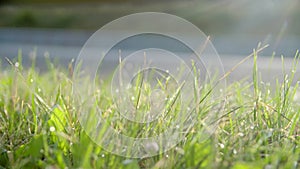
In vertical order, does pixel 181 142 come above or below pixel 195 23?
below

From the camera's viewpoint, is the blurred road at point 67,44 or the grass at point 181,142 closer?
the grass at point 181,142

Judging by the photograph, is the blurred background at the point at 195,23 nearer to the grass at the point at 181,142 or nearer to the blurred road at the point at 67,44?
the blurred road at the point at 67,44

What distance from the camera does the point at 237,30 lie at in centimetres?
1603

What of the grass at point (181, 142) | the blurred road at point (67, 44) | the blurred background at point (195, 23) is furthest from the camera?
the blurred background at point (195, 23)

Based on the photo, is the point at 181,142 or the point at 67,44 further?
the point at 67,44

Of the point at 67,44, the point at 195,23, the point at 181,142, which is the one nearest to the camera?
the point at 181,142

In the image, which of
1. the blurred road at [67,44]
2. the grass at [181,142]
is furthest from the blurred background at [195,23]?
the grass at [181,142]

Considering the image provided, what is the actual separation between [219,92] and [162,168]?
89 cm

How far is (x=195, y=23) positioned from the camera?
54.1ft

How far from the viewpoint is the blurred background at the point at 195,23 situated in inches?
561

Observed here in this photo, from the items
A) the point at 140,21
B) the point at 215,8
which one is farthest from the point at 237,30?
the point at 140,21

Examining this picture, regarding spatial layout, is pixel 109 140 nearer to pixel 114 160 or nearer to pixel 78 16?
pixel 114 160

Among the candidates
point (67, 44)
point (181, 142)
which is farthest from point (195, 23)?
point (181, 142)

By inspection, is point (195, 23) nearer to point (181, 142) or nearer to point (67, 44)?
point (67, 44)
